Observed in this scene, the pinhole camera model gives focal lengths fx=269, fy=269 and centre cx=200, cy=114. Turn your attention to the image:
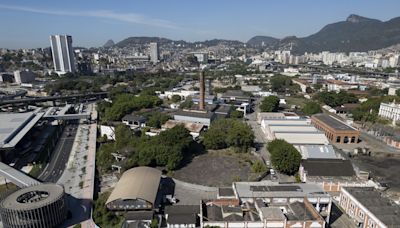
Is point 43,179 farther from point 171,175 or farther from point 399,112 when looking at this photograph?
point 399,112

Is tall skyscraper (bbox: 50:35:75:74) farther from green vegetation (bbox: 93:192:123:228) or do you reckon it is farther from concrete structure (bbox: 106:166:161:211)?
green vegetation (bbox: 93:192:123:228)

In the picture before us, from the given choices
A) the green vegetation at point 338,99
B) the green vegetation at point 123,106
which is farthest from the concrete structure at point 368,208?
the green vegetation at point 338,99

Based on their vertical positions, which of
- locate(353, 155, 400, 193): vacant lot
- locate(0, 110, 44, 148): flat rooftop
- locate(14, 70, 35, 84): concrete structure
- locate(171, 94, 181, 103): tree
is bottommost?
locate(353, 155, 400, 193): vacant lot

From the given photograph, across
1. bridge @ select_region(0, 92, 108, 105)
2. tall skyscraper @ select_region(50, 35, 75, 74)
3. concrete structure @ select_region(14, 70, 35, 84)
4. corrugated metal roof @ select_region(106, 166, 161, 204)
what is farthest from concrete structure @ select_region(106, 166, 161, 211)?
tall skyscraper @ select_region(50, 35, 75, 74)

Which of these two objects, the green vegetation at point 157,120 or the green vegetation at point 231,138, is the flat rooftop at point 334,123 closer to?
the green vegetation at point 231,138

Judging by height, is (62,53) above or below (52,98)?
above

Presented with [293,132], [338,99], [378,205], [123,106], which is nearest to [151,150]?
[293,132]

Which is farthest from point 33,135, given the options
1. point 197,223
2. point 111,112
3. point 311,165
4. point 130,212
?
point 311,165

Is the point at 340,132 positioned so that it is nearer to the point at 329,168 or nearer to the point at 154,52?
the point at 329,168
